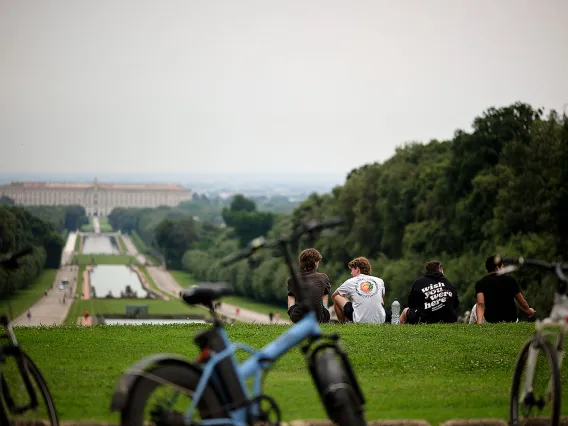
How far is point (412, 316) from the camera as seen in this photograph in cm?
1727

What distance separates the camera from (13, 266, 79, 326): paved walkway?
7106 centimetres

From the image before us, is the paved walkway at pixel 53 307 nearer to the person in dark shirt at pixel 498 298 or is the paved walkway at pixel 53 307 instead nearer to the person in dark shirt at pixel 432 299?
the person in dark shirt at pixel 432 299

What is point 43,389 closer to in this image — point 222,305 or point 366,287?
point 366,287

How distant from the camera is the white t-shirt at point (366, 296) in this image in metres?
17.1

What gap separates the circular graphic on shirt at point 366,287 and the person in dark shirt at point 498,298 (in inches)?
60.5

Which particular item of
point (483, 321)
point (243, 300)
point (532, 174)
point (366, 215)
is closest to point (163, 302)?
point (243, 300)

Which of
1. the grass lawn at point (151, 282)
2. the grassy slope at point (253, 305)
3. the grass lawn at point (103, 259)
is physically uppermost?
the grassy slope at point (253, 305)

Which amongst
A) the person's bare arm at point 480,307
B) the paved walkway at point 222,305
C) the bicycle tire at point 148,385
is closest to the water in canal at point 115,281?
the paved walkway at point 222,305

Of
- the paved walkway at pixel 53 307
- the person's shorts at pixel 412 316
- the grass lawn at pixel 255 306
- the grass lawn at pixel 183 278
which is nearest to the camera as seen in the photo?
the person's shorts at pixel 412 316

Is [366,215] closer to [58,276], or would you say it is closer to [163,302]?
[163,302]

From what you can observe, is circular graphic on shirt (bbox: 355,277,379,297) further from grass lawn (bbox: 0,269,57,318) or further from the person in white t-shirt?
grass lawn (bbox: 0,269,57,318)

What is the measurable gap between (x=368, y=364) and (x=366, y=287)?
4.33 m

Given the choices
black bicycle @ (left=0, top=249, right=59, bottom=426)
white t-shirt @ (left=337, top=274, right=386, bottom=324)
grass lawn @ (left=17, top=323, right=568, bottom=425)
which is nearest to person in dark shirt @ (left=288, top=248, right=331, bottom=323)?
grass lawn @ (left=17, top=323, right=568, bottom=425)

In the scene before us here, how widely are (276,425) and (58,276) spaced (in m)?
131
